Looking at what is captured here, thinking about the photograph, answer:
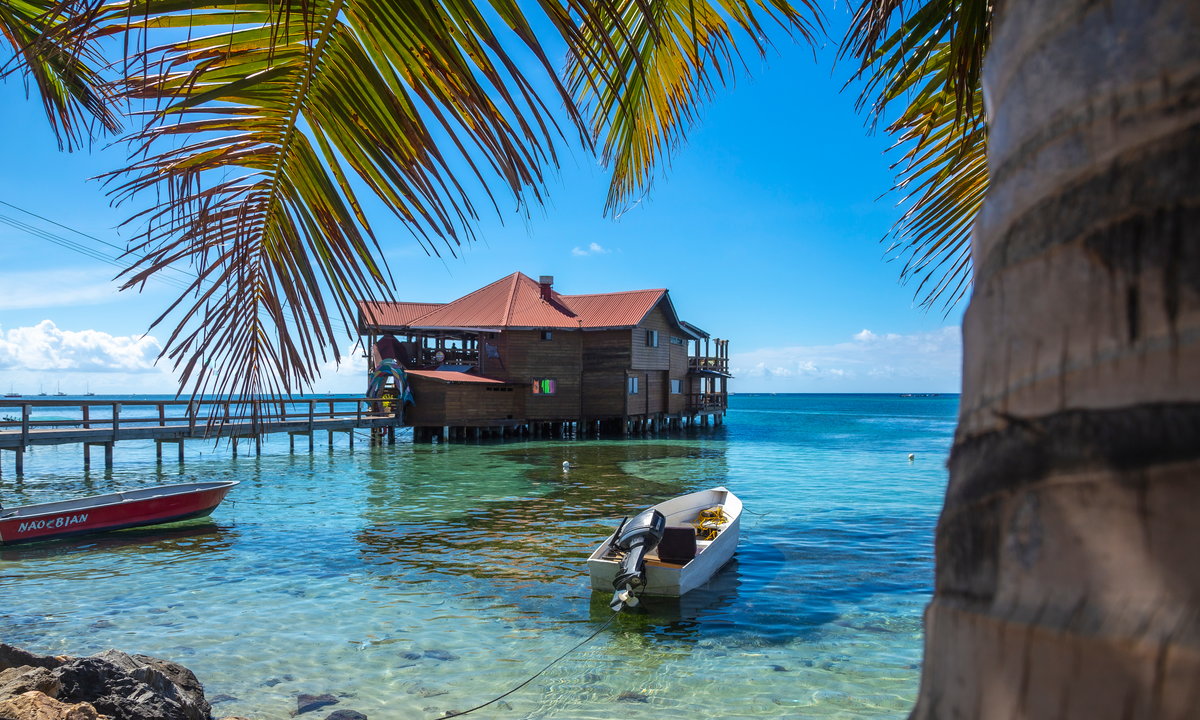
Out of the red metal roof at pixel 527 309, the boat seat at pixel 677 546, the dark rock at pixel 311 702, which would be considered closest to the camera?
the dark rock at pixel 311 702

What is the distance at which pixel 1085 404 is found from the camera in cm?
56

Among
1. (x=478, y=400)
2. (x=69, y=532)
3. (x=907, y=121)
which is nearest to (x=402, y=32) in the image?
(x=907, y=121)

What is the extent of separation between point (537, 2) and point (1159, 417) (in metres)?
1.57

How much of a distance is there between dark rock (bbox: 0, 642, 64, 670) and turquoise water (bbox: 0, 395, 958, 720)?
1.50m

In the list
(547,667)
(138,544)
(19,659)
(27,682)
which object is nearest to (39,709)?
(27,682)

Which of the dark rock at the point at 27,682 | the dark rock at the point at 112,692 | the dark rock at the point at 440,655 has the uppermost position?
the dark rock at the point at 27,682

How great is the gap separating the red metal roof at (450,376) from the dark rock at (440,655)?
1166 inches

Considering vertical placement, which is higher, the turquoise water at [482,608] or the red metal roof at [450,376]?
the red metal roof at [450,376]

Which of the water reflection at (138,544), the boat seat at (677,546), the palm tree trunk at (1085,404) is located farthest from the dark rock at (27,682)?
the water reflection at (138,544)

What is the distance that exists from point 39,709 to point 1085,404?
610 cm

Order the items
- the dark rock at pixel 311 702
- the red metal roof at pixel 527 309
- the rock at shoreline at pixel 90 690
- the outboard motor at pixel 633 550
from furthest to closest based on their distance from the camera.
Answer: the red metal roof at pixel 527 309 → the outboard motor at pixel 633 550 → the dark rock at pixel 311 702 → the rock at shoreline at pixel 90 690

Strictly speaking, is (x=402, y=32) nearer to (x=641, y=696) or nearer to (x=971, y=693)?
(x=971, y=693)

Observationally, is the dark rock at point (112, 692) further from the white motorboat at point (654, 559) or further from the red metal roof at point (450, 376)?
the red metal roof at point (450, 376)

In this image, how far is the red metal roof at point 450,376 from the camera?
3778cm
